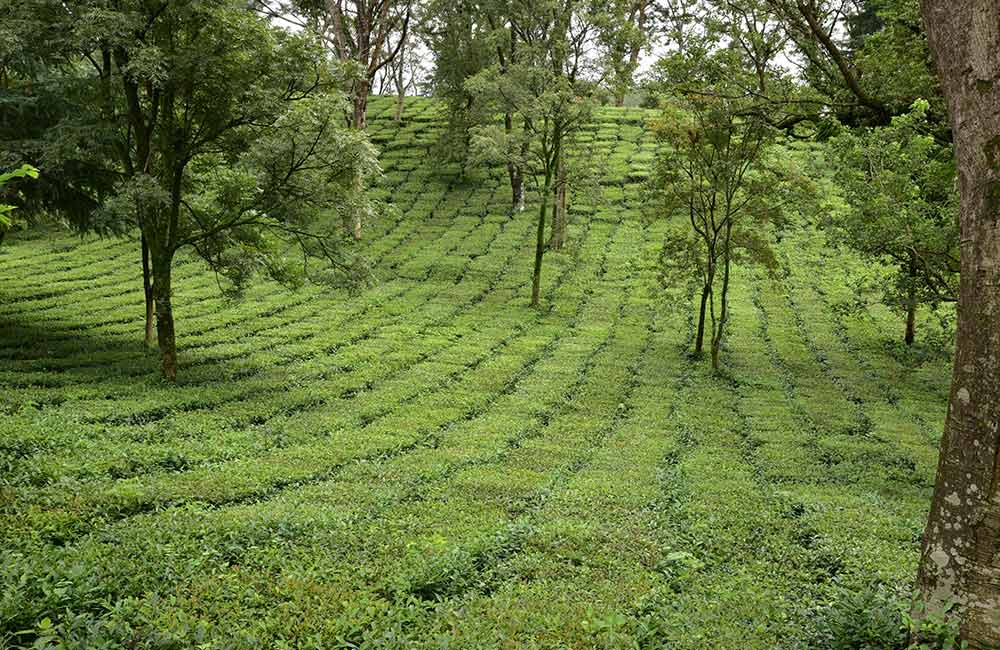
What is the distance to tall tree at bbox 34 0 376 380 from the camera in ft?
56.9

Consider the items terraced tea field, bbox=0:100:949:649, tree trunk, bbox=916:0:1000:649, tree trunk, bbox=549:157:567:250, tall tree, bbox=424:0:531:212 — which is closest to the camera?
tree trunk, bbox=916:0:1000:649

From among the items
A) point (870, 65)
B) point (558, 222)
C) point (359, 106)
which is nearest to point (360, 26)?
point (359, 106)

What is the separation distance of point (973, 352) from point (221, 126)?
17856 mm

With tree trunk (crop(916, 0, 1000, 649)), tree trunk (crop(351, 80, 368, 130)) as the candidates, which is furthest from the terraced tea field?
tree trunk (crop(351, 80, 368, 130))

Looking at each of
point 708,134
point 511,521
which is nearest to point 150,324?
point 511,521

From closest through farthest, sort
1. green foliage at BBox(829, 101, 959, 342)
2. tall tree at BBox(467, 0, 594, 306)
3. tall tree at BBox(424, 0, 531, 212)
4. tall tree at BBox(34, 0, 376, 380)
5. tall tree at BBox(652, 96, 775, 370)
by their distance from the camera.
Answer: green foliage at BBox(829, 101, 959, 342) < tall tree at BBox(34, 0, 376, 380) < tall tree at BBox(652, 96, 775, 370) < tall tree at BBox(467, 0, 594, 306) < tall tree at BBox(424, 0, 531, 212)

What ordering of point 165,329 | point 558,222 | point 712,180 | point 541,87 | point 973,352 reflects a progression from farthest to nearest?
point 558,222
point 541,87
point 712,180
point 165,329
point 973,352

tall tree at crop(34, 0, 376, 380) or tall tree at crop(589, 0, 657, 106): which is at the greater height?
tall tree at crop(589, 0, 657, 106)

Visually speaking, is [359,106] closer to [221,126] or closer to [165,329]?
[221,126]

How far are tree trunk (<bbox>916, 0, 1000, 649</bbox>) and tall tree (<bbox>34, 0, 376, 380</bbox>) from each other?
14790 millimetres

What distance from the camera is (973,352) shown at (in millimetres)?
→ 5305

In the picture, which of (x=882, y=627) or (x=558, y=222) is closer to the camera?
(x=882, y=627)

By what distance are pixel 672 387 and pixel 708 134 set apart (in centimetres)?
813

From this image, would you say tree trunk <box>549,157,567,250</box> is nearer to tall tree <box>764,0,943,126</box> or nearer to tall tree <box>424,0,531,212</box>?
tall tree <box>424,0,531,212</box>
